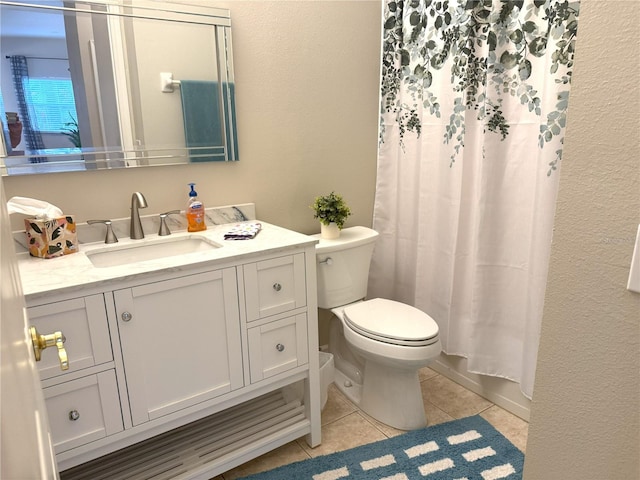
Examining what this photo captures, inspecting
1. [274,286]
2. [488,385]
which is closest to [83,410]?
[274,286]

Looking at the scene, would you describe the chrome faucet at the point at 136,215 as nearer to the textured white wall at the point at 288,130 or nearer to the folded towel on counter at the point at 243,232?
the textured white wall at the point at 288,130

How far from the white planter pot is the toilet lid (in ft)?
1.13

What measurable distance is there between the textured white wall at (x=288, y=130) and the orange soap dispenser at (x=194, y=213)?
0.26 ft

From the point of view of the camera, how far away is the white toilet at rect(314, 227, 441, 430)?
1.96 m

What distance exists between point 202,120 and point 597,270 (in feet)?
5.46

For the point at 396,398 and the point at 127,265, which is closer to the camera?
the point at 127,265

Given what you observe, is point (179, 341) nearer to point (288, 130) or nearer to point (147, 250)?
point (147, 250)

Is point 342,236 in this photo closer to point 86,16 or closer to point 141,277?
point 141,277

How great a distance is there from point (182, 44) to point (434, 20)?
113 cm

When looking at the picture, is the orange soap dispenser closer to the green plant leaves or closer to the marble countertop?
the marble countertop

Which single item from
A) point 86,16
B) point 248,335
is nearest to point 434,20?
point 86,16

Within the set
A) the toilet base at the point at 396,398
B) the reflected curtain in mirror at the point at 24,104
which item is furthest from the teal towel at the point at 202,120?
the toilet base at the point at 396,398

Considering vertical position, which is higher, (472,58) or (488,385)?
(472,58)

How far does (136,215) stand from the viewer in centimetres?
184
